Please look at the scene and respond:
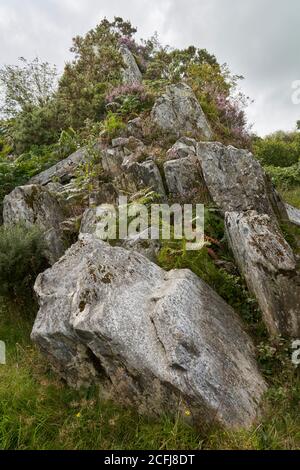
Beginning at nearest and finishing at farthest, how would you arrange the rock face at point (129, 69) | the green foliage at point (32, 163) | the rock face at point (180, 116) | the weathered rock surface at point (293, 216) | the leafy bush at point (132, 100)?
the weathered rock surface at point (293, 216), the green foliage at point (32, 163), the rock face at point (180, 116), the leafy bush at point (132, 100), the rock face at point (129, 69)

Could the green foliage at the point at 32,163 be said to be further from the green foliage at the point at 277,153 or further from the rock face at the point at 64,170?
the green foliage at the point at 277,153

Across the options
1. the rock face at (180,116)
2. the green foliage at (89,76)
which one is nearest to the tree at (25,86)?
the green foliage at (89,76)

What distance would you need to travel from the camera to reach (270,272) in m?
5.70

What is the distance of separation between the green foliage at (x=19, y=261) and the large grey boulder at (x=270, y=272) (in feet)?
13.1

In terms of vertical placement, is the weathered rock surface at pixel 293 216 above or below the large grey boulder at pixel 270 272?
above

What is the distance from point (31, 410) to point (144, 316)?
5.91 feet

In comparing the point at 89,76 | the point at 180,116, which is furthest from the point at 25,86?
the point at 180,116

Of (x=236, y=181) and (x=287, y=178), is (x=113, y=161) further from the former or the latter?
(x=287, y=178)

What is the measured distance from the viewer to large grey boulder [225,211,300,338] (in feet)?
18.0

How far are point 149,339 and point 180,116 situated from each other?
8646 millimetres

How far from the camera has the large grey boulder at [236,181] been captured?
8414 mm

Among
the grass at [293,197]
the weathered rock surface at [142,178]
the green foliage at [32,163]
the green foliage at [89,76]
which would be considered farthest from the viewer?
the green foliage at [89,76]

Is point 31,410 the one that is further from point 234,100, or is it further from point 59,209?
point 234,100
